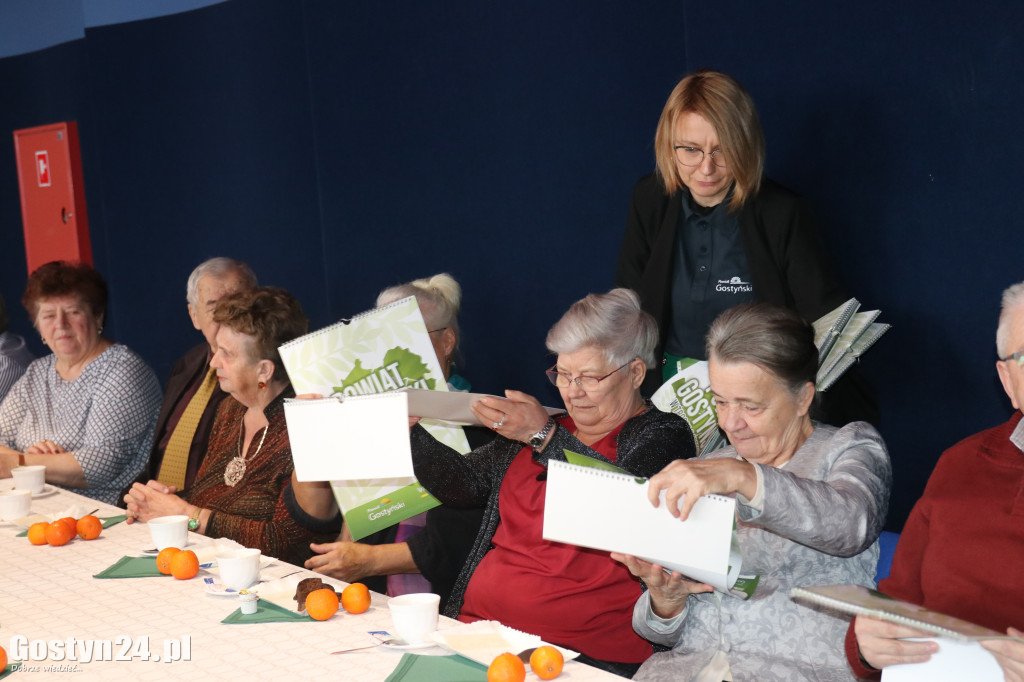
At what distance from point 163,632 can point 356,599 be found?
1.17 feet

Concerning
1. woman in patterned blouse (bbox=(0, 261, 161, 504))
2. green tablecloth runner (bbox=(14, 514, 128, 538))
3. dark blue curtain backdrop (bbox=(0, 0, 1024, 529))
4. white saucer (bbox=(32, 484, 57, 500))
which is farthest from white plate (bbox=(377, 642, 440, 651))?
woman in patterned blouse (bbox=(0, 261, 161, 504))

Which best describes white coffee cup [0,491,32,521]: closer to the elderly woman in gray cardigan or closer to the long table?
the long table

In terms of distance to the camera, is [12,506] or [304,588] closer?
[304,588]

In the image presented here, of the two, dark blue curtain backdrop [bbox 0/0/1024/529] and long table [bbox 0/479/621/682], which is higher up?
dark blue curtain backdrop [bbox 0/0/1024/529]

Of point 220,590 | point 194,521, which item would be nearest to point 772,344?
point 220,590

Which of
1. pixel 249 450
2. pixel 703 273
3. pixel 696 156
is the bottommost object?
pixel 249 450

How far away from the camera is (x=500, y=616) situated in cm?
246

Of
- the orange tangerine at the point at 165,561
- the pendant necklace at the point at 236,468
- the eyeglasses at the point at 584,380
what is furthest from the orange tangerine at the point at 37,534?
the eyeglasses at the point at 584,380

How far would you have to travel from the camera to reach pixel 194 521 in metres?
2.78

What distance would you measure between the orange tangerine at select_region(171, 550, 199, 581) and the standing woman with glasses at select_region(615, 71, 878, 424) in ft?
4.44

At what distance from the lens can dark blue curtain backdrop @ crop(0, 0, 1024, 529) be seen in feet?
8.98

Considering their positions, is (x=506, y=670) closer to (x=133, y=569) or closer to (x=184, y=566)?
(x=184, y=566)

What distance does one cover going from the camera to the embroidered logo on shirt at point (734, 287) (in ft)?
9.25

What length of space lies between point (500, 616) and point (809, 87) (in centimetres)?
174
